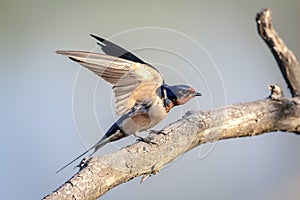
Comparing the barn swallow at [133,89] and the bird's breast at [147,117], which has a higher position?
the barn swallow at [133,89]

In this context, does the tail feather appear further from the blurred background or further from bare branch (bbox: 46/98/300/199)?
the blurred background

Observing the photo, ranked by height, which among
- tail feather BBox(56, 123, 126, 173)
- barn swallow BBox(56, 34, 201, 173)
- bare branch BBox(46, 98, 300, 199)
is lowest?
bare branch BBox(46, 98, 300, 199)

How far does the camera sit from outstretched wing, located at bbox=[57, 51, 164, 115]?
834mm

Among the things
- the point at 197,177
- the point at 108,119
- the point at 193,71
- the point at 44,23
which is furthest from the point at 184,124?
the point at 44,23

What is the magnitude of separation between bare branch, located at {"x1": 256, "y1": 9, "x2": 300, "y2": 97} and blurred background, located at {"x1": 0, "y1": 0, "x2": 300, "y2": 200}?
0.22 metres

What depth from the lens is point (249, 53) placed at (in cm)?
147

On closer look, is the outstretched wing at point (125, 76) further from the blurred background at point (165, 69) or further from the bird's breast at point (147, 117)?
the blurred background at point (165, 69)

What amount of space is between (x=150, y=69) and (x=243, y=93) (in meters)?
0.67

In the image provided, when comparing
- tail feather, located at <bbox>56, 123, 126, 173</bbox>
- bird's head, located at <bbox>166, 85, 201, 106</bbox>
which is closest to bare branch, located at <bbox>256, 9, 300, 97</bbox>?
bird's head, located at <bbox>166, 85, 201, 106</bbox>

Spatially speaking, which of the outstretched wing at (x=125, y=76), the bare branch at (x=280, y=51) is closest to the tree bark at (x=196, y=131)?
the bare branch at (x=280, y=51)

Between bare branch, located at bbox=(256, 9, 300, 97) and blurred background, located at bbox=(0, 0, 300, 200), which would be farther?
blurred background, located at bbox=(0, 0, 300, 200)

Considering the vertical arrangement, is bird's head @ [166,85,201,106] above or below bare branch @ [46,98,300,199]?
above

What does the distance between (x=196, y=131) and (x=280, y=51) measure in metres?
0.26

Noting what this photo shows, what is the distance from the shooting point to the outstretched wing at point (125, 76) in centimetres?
83
